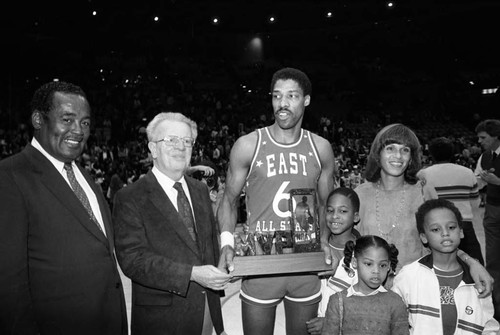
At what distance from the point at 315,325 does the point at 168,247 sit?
93cm

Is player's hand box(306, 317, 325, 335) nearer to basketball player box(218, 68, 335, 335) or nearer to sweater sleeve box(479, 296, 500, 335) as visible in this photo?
basketball player box(218, 68, 335, 335)

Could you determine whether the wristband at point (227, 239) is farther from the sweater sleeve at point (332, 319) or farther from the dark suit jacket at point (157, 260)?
the sweater sleeve at point (332, 319)

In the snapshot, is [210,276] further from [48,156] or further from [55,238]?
[48,156]

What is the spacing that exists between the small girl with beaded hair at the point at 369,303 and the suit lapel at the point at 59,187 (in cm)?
116

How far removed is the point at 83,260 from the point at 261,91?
20.9 m

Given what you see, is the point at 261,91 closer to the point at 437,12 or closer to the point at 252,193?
the point at 437,12

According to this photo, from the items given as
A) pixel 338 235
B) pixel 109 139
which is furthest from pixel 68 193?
pixel 109 139

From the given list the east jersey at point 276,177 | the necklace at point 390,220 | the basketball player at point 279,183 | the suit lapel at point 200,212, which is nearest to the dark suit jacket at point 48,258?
the suit lapel at point 200,212

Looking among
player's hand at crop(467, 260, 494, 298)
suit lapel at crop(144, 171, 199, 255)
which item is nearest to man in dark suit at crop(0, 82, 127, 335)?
suit lapel at crop(144, 171, 199, 255)

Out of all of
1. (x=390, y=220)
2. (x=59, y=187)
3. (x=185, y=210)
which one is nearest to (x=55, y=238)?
(x=59, y=187)

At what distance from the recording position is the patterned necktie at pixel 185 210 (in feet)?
7.88

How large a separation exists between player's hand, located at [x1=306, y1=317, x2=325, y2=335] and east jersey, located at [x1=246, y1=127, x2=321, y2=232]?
503 mm

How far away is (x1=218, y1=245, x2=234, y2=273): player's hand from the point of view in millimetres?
2337

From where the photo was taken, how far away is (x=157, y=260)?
2213 millimetres
